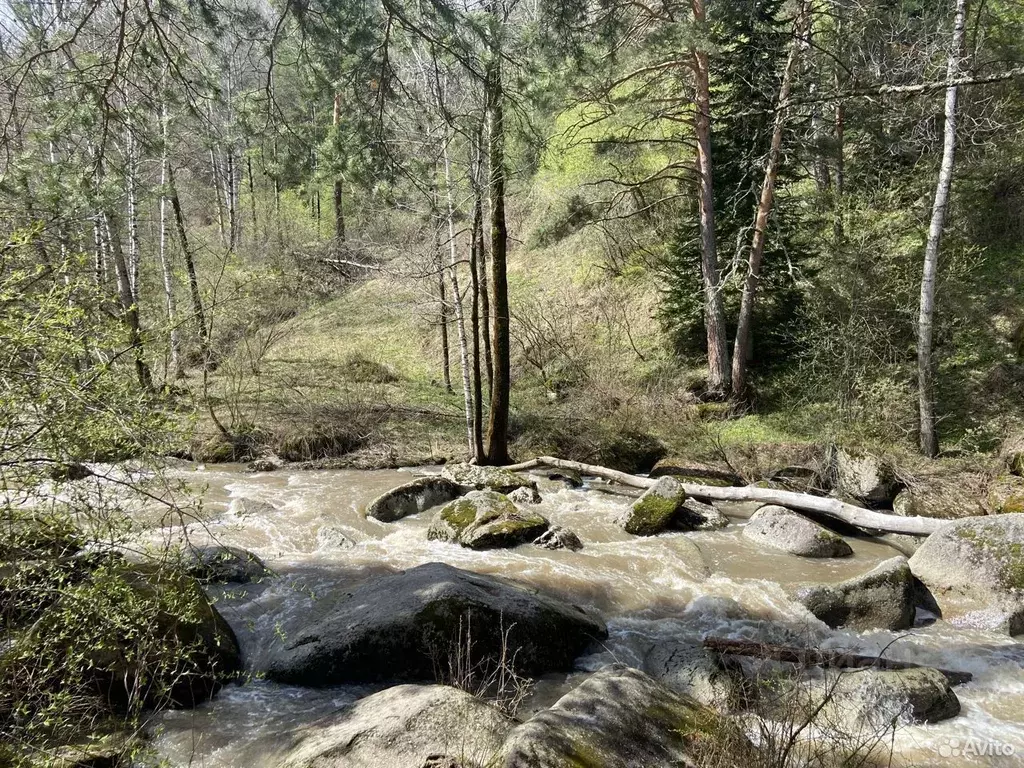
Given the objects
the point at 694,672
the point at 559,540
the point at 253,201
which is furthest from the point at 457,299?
the point at 253,201

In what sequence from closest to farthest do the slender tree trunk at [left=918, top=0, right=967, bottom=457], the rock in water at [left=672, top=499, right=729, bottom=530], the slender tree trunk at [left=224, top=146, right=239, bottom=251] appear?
the rock in water at [left=672, top=499, right=729, bottom=530] < the slender tree trunk at [left=918, top=0, right=967, bottom=457] < the slender tree trunk at [left=224, top=146, right=239, bottom=251]

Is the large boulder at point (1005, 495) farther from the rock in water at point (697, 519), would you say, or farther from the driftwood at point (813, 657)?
the driftwood at point (813, 657)

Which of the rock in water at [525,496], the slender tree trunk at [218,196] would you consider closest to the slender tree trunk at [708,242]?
the rock in water at [525,496]

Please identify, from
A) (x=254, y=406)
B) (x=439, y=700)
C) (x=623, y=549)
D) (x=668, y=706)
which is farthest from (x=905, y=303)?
(x=254, y=406)

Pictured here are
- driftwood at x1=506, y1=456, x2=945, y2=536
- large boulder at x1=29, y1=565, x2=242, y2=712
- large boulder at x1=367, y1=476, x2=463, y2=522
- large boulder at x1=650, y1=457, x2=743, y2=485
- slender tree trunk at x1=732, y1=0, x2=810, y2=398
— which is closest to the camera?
large boulder at x1=29, y1=565, x2=242, y2=712

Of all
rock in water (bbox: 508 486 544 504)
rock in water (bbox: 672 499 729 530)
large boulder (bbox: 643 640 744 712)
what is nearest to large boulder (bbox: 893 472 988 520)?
rock in water (bbox: 672 499 729 530)

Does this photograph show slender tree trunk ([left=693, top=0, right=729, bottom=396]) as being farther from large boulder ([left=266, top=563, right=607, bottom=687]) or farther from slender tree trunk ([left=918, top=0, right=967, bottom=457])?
large boulder ([left=266, top=563, right=607, bottom=687])

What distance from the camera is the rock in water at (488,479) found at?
436 inches

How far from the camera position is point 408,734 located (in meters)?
3.85

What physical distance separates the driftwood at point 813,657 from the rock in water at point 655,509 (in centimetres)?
327

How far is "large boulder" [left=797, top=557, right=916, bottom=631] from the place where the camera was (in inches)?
258

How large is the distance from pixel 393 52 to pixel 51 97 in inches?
106

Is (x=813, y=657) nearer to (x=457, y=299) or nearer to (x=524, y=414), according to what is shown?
(x=457, y=299)

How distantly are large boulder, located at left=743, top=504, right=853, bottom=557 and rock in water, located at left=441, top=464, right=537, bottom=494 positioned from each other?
3.88 metres
